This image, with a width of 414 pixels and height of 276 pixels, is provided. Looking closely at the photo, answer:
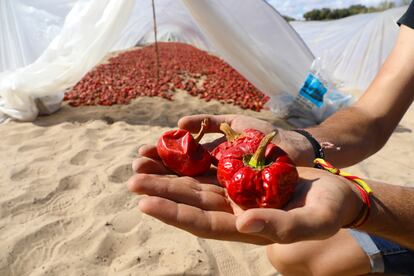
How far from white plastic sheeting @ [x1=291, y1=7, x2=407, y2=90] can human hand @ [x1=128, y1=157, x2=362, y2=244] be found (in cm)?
569

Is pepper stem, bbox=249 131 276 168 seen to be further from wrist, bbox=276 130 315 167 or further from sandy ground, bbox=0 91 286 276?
sandy ground, bbox=0 91 286 276

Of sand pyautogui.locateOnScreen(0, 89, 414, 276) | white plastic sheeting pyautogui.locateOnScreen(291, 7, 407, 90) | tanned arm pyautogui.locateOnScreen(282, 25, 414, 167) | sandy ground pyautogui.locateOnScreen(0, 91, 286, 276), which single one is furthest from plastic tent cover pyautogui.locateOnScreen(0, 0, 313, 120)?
tanned arm pyautogui.locateOnScreen(282, 25, 414, 167)

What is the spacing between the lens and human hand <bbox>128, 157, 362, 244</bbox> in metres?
0.98

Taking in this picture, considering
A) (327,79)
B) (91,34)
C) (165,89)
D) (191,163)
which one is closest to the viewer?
(191,163)

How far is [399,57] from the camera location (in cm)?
201

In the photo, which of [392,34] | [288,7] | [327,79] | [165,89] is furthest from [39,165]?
[288,7]

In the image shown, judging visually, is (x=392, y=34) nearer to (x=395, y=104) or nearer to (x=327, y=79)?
(x=327, y=79)

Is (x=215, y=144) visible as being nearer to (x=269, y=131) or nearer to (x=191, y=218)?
(x=269, y=131)

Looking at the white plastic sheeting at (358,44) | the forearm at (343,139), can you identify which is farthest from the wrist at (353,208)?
the white plastic sheeting at (358,44)

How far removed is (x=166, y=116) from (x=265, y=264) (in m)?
2.94

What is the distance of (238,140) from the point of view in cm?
169

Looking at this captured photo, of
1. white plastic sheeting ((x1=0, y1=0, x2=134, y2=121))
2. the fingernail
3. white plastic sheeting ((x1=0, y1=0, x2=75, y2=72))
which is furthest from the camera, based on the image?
white plastic sheeting ((x1=0, y1=0, x2=75, y2=72))

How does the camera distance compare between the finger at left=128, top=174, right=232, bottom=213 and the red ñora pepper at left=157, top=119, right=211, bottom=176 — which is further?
the red ñora pepper at left=157, top=119, right=211, bottom=176

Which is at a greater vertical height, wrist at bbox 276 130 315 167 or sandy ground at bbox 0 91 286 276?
wrist at bbox 276 130 315 167
